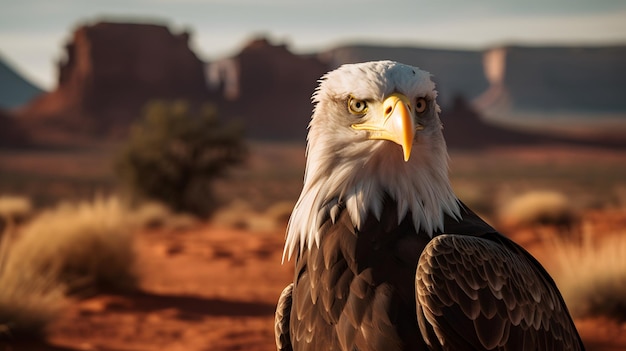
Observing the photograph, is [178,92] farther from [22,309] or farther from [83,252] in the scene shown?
[22,309]

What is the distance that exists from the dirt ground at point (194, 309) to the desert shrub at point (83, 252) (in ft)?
1.12

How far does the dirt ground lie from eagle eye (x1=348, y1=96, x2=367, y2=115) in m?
4.54

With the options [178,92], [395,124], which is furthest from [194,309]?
[178,92]

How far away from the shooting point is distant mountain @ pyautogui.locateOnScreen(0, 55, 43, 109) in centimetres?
11481

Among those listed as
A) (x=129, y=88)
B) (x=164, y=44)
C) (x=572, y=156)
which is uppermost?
(x=164, y=44)

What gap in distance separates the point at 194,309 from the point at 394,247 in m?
6.67

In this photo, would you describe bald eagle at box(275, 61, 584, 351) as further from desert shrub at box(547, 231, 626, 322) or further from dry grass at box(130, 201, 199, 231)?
dry grass at box(130, 201, 199, 231)

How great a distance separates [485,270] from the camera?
10.3 feet

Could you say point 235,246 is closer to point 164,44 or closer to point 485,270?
point 485,270

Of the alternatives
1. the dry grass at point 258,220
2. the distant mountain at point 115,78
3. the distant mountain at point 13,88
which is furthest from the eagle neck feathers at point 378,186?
the distant mountain at point 13,88

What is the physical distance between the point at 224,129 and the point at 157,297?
607 inches

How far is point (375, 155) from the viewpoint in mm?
3201

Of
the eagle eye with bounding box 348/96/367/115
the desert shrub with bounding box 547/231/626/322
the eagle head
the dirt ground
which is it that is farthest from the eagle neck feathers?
the desert shrub with bounding box 547/231/626/322

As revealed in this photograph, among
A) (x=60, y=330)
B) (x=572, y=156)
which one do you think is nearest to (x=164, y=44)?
(x=572, y=156)
